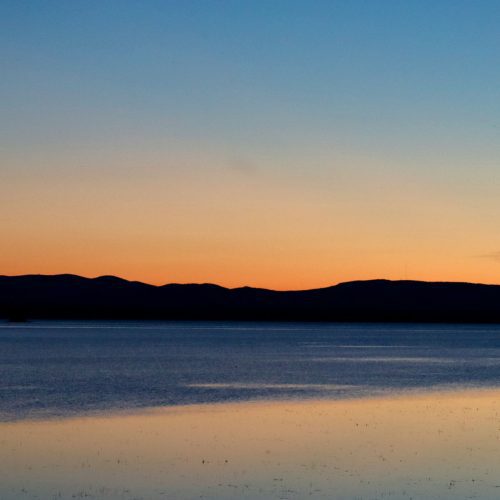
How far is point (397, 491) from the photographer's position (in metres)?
Answer: 21.8

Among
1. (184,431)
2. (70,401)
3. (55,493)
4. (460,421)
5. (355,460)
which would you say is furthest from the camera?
(70,401)

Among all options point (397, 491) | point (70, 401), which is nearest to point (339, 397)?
point (70, 401)

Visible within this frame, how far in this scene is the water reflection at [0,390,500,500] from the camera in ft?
72.5

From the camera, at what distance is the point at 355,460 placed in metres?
26.4

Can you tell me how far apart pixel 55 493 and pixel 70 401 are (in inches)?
887

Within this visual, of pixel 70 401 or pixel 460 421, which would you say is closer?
pixel 460 421

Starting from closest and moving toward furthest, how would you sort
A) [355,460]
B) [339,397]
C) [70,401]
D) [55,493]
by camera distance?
[55,493]
[355,460]
[70,401]
[339,397]

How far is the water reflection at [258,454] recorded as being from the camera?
2211 centimetres

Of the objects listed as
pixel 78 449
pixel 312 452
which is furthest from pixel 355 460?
pixel 78 449

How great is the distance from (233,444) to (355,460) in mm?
4671

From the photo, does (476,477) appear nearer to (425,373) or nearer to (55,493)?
(55,493)

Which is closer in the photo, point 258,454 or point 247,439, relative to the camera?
point 258,454

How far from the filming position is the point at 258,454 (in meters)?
27.5

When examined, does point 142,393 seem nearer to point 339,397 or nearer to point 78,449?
point 339,397
